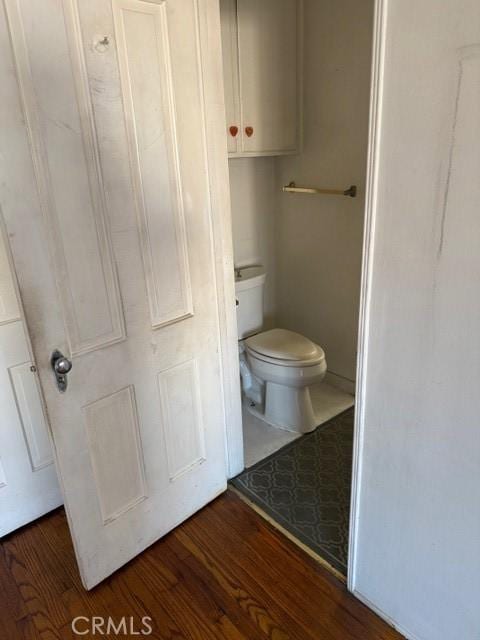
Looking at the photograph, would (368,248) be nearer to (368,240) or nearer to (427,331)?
(368,240)

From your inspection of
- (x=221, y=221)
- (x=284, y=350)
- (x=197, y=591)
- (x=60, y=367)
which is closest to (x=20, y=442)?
(x=60, y=367)

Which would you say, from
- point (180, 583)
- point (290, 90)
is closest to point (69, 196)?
point (180, 583)

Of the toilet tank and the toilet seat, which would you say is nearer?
the toilet seat

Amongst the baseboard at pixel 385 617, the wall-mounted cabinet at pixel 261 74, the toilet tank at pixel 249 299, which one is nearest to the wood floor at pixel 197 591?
the baseboard at pixel 385 617

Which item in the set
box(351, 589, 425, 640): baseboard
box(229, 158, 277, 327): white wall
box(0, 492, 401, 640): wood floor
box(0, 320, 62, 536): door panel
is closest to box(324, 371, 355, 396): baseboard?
box(229, 158, 277, 327): white wall

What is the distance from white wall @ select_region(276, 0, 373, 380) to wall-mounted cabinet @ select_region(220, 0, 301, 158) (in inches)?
3.8

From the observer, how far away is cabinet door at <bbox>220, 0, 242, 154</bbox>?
2.09 meters

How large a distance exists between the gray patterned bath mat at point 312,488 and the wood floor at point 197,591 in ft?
0.29

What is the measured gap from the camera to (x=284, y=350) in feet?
7.66

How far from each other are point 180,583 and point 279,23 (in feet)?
8.30

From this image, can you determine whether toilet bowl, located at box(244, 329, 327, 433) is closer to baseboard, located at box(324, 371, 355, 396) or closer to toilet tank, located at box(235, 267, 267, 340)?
toilet tank, located at box(235, 267, 267, 340)

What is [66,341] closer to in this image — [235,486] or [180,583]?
[180,583]

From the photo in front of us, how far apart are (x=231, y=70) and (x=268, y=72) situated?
0.24 m

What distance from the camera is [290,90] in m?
2.42
